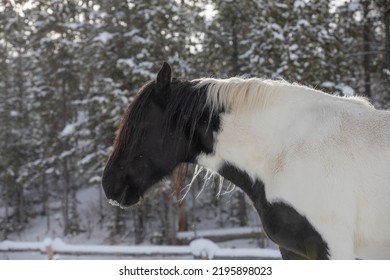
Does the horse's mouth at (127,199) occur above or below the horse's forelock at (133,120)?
below

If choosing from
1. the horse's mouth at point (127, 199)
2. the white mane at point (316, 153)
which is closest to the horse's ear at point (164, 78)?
the white mane at point (316, 153)

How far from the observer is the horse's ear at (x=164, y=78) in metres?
3.05

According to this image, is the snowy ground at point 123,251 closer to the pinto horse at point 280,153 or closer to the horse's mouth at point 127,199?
the horse's mouth at point 127,199

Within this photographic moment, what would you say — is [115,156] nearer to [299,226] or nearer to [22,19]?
[299,226]

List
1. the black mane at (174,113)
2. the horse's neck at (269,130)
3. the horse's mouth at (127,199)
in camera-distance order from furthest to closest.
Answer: the horse's mouth at (127,199) → the black mane at (174,113) → the horse's neck at (269,130)

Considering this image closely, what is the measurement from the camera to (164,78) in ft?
10.1

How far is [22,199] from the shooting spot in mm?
22234

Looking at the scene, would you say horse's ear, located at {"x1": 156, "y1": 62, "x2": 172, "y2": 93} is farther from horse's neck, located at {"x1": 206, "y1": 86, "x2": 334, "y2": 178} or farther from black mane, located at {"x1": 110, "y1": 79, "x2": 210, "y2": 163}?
horse's neck, located at {"x1": 206, "y1": 86, "x2": 334, "y2": 178}

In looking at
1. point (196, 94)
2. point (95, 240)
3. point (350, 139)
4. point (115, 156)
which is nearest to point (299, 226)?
point (350, 139)

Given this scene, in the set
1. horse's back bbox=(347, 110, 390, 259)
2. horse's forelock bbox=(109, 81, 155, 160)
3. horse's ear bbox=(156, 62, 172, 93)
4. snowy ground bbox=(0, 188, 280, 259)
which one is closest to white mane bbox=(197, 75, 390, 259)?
horse's back bbox=(347, 110, 390, 259)

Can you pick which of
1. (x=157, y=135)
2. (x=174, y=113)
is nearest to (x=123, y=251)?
(x=157, y=135)

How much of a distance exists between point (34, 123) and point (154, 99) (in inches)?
760

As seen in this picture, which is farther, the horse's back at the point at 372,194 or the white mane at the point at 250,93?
the white mane at the point at 250,93
